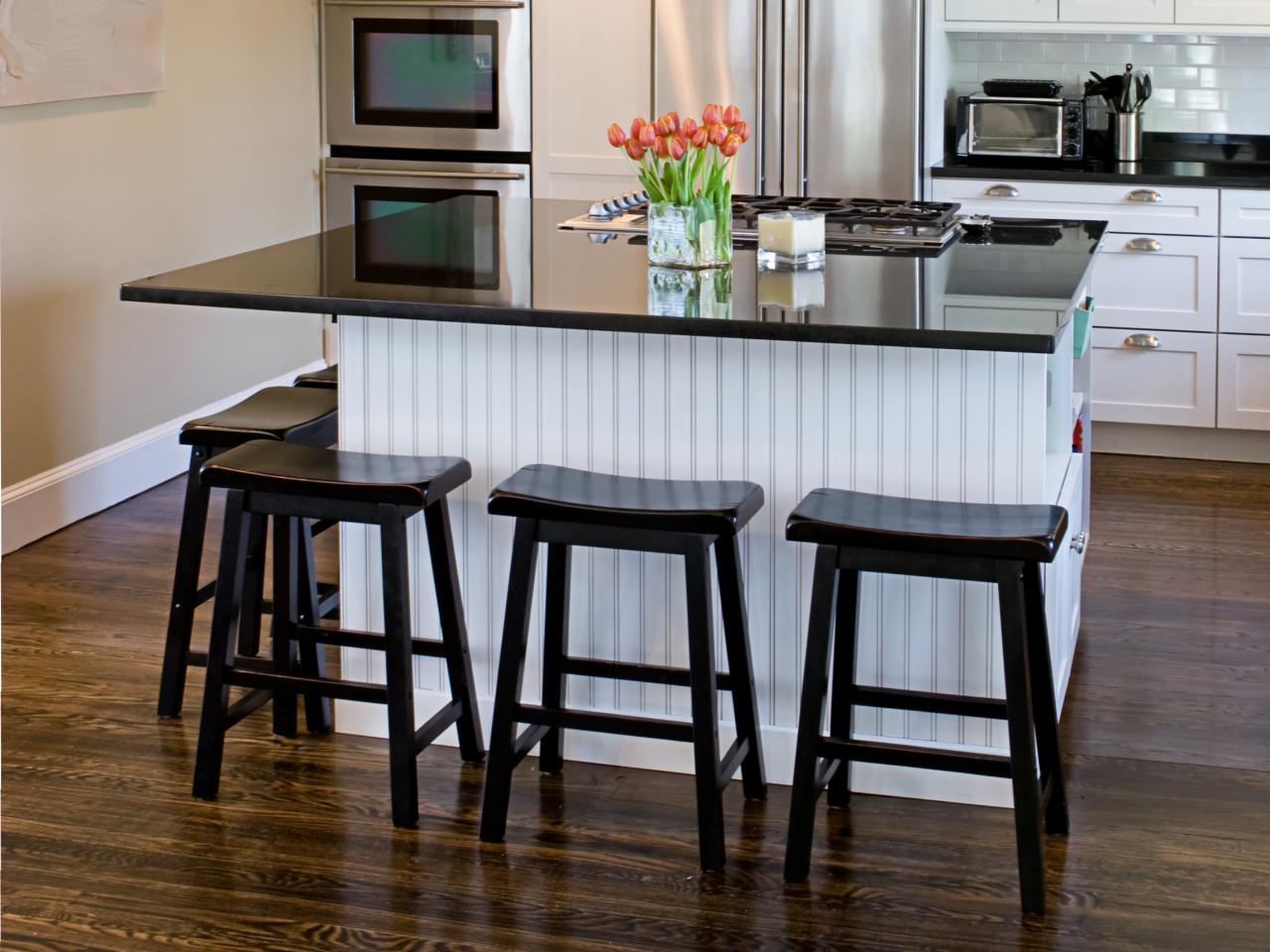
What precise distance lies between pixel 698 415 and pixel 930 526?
0.57 meters

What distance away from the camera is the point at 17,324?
4332 millimetres

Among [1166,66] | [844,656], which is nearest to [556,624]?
[844,656]

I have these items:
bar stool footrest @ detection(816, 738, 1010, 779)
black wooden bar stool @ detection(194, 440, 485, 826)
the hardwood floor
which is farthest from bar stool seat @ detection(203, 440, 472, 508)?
bar stool footrest @ detection(816, 738, 1010, 779)

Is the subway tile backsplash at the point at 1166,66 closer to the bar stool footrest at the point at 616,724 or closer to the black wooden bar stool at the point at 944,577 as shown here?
the black wooden bar stool at the point at 944,577

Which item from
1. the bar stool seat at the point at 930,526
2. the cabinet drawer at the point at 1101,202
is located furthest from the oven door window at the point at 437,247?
the cabinet drawer at the point at 1101,202

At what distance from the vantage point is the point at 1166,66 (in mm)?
5609

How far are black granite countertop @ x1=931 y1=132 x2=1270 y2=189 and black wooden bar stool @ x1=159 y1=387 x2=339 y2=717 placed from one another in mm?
2684

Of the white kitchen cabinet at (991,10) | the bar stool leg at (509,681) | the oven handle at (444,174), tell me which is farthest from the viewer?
the oven handle at (444,174)

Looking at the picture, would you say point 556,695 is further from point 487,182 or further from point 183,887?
point 487,182

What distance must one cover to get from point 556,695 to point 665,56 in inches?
118

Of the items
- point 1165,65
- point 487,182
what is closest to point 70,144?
point 487,182

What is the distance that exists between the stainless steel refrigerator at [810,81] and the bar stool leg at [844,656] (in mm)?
2725

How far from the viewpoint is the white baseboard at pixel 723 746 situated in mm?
2953

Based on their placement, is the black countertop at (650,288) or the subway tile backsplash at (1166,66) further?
the subway tile backsplash at (1166,66)
